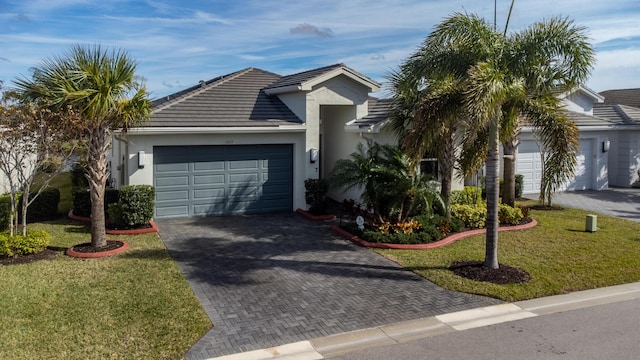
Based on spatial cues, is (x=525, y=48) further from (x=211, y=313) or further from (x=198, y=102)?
(x=198, y=102)

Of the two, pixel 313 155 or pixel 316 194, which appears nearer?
pixel 316 194

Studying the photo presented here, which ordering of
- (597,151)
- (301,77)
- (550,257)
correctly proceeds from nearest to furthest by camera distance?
(550,257), (301,77), (597,151)

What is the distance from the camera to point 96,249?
1162 cm

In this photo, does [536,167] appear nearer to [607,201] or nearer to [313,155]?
[607,201]

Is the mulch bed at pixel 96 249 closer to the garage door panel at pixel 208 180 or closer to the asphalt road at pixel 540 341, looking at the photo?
the garage door panel at pixel 208 180

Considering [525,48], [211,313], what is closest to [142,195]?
[211,313]

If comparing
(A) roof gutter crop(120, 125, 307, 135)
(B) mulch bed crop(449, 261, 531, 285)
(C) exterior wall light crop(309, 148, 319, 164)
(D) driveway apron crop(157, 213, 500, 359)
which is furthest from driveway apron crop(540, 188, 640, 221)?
(A) roof gutter crop(120, 125, 307, 135)

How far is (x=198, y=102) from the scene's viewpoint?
659 inches

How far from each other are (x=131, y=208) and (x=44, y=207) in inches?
145

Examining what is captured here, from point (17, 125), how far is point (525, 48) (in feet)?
35.6

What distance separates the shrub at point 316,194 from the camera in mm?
16562

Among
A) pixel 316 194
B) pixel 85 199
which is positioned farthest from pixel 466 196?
pixel 85 199

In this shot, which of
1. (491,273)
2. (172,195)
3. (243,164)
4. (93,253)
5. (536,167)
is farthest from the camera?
(536,167)

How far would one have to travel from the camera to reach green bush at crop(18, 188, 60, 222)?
15.2 metres
